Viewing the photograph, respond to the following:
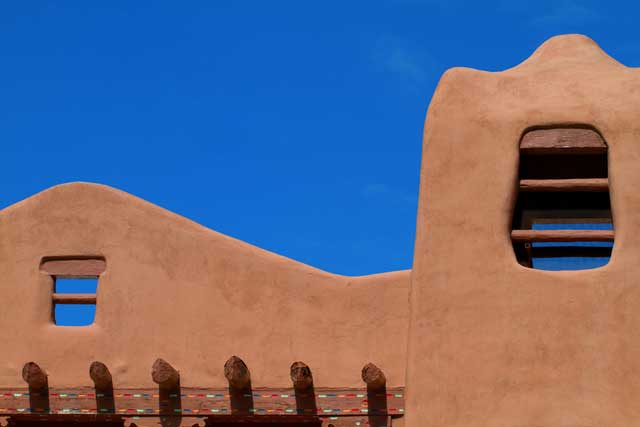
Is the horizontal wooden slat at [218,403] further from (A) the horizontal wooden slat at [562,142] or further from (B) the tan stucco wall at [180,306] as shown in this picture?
(A) the horizontal wooden slat at [562,142]

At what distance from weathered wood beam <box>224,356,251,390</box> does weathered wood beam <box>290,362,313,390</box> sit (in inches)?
21.2

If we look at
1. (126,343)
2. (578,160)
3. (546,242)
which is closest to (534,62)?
(578,160)

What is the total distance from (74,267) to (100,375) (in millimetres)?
1567

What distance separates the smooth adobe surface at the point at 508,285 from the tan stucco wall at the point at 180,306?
1.72 m

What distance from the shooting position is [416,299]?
12648 mm

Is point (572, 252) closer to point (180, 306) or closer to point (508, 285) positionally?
point (508, 285)

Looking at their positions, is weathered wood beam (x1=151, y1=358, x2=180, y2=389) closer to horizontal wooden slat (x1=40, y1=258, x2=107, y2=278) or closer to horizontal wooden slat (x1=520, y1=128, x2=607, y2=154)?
horizontal wooden slat (x1=40, y1=258, x2=107, y2=278)

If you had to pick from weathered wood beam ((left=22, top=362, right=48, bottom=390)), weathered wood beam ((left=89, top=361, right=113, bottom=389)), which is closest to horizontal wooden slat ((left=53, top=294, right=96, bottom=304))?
weathered wood beam ((left=22, top=362, right=48, bottom=390))

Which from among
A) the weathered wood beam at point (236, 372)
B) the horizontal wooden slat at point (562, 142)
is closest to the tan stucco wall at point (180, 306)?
the weathered wood beam at point (236, 372)

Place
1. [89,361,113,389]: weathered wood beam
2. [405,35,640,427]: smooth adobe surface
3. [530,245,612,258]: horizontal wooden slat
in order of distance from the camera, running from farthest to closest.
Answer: [89,361,113,389]: weathered wood beam → [530,245,612,258]: horizontal wooden slat → [405,35,640,427]: smooth adobe surface

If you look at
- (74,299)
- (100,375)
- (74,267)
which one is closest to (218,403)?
(100,375)

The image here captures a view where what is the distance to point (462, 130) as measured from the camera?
13.1 metres

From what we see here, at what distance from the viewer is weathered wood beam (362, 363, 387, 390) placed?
13695 millimetres

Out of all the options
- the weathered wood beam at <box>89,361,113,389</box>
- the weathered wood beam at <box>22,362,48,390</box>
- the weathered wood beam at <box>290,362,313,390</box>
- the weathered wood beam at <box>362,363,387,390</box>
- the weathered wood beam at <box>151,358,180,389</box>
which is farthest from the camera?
the weathered wood beam at <box>22,362,48,390</box>
